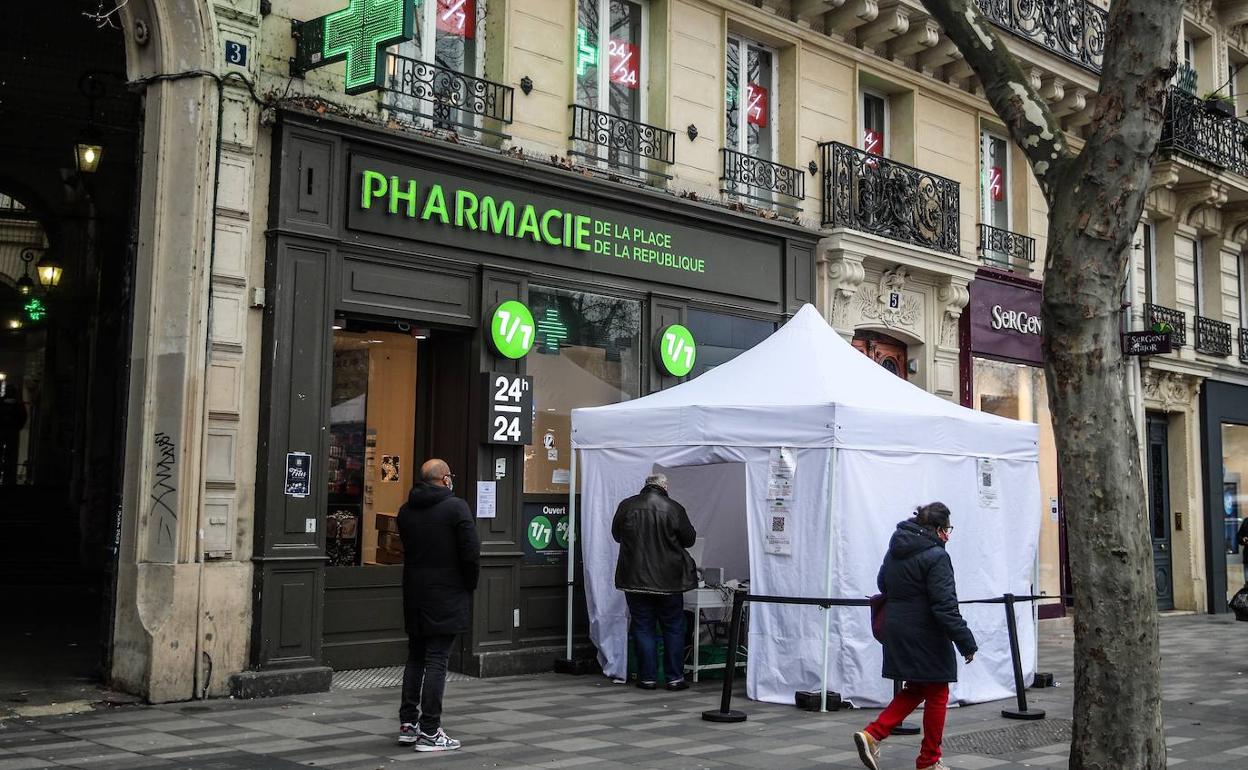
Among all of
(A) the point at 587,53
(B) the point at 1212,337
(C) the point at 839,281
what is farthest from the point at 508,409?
(B) the point at 1212,337

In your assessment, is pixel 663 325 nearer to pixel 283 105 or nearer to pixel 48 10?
pixel 283 105

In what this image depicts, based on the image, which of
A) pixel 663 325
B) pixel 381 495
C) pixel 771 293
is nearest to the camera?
pixel 381 495

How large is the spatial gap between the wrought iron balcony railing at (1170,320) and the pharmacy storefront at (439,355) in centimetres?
980

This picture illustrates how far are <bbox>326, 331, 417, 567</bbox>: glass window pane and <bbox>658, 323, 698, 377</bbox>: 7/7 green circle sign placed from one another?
256 cm

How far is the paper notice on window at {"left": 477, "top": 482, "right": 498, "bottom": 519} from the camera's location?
438 inches

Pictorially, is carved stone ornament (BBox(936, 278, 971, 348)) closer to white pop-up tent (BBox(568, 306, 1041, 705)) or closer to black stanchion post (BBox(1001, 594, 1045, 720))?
white pop-up tent (BBox(568, 306, 1041, 705))

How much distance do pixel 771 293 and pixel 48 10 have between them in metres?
9.71

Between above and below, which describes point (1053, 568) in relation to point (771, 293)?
below

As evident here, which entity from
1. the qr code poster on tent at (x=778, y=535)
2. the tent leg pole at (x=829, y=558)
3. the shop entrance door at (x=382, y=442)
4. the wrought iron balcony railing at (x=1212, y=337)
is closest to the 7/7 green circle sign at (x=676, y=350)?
the shop entrance door at (x=382, y=442)

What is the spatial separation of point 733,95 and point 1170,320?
9.92m

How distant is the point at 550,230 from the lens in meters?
11.9

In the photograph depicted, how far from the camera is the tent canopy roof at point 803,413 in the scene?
9.88 m

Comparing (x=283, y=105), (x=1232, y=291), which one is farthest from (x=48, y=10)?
(x=1232, y=291)

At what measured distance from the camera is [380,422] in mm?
11586
